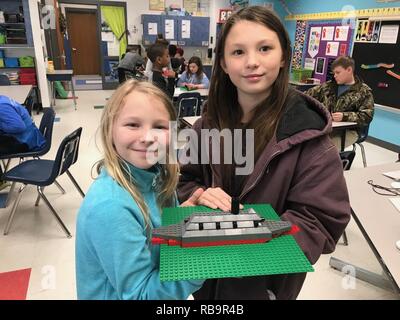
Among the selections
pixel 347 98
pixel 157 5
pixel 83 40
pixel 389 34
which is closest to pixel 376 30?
pixel 389 34

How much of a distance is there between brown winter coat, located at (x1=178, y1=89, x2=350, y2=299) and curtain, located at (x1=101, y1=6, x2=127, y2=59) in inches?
339

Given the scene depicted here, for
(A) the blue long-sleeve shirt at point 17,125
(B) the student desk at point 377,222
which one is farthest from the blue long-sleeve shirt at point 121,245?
(A) the blue long-sleeve shirt at point 17,125

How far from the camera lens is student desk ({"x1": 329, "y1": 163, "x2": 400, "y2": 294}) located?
118 cm

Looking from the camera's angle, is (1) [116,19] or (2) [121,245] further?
(1) [116,19]

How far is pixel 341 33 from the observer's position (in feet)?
17.6

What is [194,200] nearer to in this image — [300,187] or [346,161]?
[300,187]

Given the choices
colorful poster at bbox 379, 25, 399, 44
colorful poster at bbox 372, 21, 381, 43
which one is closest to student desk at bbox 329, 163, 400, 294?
colorful poster at bbox 379, 25, 399, 44

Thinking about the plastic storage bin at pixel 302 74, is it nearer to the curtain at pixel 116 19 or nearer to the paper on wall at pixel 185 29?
the paper on wall at pixel 185 29

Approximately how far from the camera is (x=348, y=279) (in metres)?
2.12

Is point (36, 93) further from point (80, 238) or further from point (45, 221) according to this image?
point (80, 238)

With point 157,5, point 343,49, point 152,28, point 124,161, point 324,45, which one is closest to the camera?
point 124,161

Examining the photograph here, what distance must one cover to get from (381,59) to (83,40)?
821 cm

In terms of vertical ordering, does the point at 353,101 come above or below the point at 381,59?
below

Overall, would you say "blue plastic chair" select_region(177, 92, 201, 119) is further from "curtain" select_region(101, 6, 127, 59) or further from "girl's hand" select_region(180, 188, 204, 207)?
"curtain" select_region(101, 6, 127, 59)
